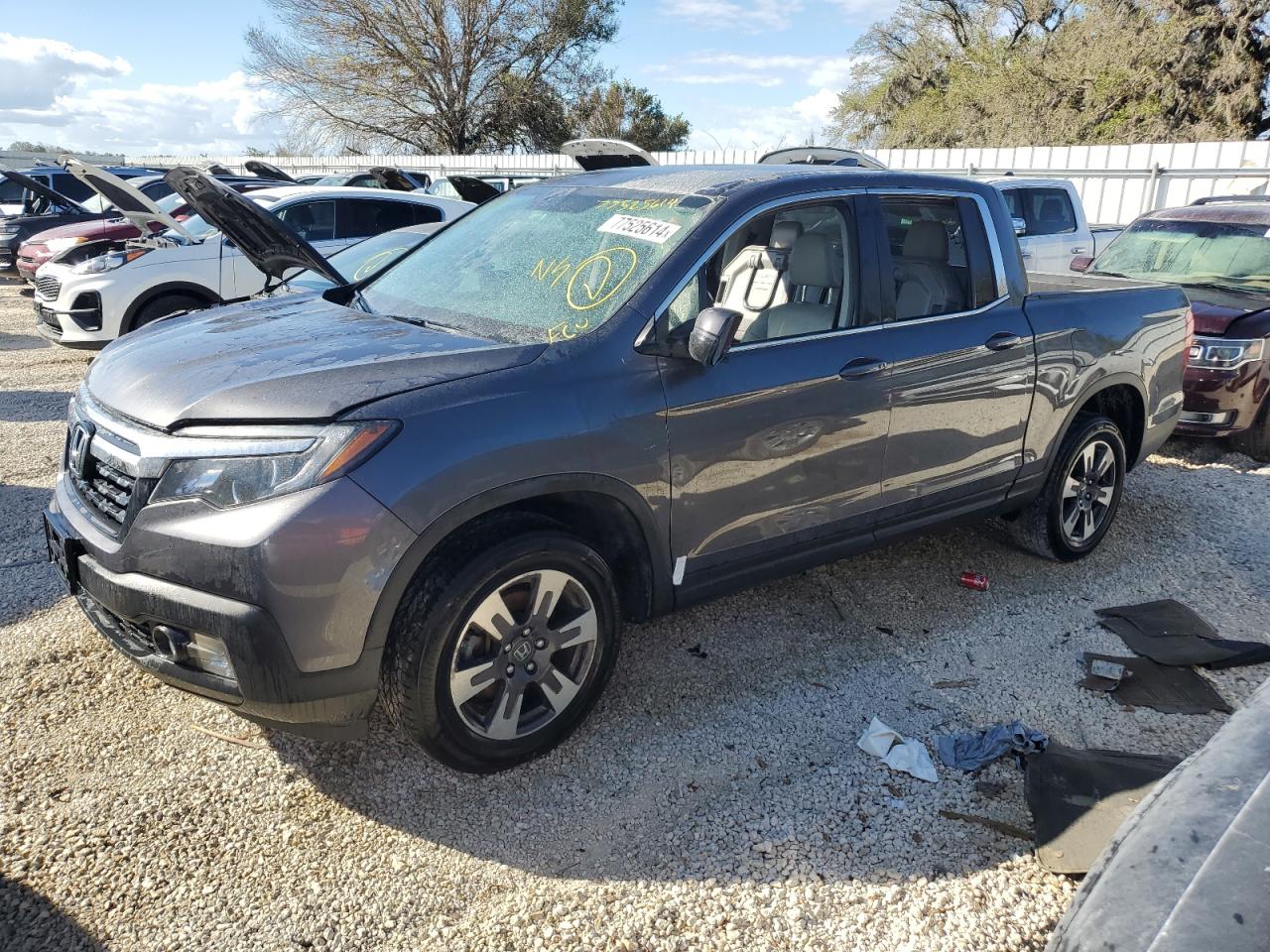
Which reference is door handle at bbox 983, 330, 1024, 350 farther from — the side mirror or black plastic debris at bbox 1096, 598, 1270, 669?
the side mirror

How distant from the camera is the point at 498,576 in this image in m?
2.82

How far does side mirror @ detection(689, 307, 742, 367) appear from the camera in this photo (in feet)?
9.81

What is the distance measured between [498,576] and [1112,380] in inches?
139

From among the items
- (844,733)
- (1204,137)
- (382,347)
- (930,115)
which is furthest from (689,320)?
(930,115)

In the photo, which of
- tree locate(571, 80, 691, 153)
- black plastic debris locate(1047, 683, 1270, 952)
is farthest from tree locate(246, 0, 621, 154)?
black plastic debris locate(1047, 683, 1270, 952)

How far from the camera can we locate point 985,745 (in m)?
3.29

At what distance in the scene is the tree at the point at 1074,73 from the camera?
2375 cm

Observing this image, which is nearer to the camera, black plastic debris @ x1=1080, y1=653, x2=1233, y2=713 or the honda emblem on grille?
the honda emblem on grille

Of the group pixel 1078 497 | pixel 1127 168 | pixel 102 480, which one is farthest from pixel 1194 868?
pixel 1127 168

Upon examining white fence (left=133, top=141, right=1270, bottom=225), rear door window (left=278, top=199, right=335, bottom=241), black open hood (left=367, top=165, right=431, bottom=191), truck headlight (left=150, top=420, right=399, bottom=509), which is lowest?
truck headlight (left=150, top=420, right=399, bottom=509)

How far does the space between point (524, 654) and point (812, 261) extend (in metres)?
2.00

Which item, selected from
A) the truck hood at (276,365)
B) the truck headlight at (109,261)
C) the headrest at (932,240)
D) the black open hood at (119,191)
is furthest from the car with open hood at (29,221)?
the headrest at (932,240)

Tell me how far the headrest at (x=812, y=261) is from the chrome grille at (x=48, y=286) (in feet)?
26.7

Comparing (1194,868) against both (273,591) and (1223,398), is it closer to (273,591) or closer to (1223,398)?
(273,591)
